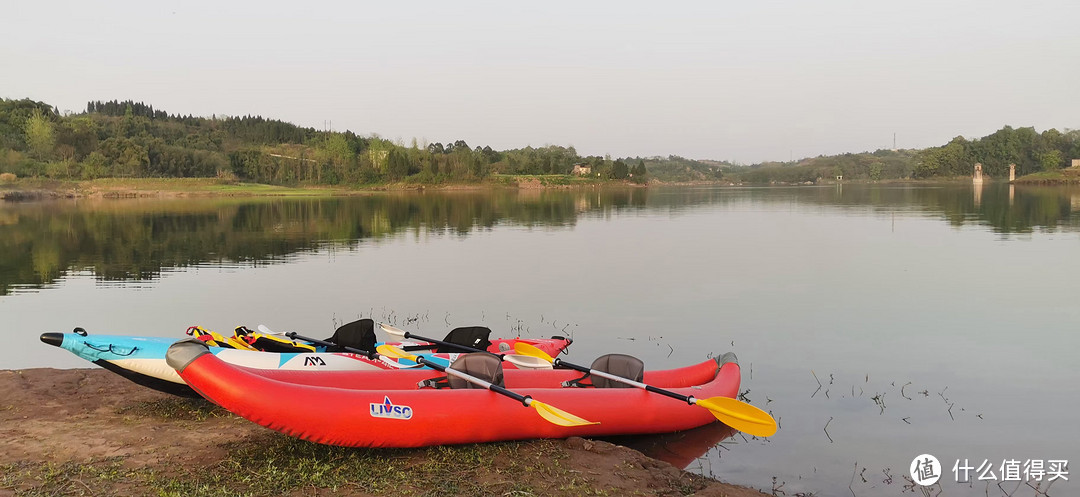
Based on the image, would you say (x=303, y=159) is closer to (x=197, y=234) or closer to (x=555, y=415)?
(x=197, y=234)

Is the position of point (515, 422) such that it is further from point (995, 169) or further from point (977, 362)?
point (995, 169)

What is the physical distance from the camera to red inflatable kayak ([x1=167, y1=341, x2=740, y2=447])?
6629 mm

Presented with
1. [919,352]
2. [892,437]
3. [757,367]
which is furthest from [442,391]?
[919,352]

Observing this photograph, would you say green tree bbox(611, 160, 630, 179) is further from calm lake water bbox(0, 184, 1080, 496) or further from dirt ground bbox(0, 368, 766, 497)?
dirt ground bbox(0, 368, 766, 497)

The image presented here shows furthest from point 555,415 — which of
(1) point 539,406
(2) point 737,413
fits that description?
(2) point 737,413

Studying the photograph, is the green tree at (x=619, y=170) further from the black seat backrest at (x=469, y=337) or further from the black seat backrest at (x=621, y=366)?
the black seat backrest at (x=621, y=366)

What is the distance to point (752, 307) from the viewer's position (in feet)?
56.9

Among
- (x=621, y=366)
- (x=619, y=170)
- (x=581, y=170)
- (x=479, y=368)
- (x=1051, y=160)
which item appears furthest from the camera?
(x=581, y=170)

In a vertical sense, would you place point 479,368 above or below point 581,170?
below

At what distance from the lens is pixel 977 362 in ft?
40.6

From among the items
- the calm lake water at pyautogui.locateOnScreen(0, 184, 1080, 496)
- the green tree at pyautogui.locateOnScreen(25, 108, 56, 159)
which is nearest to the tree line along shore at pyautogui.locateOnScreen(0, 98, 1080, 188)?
the green tree at pyautogui.locateOnScreen(25, 108, 56, 159)

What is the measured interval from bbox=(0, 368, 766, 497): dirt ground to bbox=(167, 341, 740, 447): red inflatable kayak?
25 centimetres

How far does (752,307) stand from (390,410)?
12028mm

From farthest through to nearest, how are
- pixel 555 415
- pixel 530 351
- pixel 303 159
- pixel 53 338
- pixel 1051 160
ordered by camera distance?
1. pixel 1051 160
2. pixel 303 159
3. pixel 530 351
4. pixel 53 338
5. pixel 555 415
